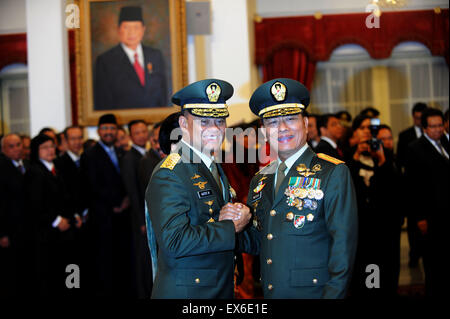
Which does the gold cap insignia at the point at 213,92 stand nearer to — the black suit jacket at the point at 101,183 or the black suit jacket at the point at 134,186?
the black suit jacket at the point at 134,186

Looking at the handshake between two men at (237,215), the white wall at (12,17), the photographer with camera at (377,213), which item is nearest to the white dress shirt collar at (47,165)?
the photographer with camera at (377,213)

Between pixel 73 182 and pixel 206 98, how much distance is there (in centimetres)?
339

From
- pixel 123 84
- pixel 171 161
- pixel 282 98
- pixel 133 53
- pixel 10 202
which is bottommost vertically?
pixel 10 202

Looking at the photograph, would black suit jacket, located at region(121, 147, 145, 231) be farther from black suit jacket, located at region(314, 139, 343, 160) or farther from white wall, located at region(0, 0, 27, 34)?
white wall, located at region(0, 0, 27, 34)

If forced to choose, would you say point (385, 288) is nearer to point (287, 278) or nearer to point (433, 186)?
point (433, 186)

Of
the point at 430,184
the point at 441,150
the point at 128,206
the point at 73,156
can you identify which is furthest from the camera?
the point at 73,156

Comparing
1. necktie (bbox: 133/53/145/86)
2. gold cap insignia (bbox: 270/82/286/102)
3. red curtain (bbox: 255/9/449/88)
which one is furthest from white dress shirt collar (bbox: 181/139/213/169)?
red curtain (bbox: 255/9/449/88)

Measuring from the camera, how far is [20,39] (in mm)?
8633

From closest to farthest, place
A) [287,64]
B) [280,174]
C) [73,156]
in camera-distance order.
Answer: [280,174] → [73,156] → [287,64]

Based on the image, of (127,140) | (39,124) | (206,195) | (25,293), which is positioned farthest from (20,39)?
(206,195)

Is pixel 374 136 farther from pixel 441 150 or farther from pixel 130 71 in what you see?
pixel 130 71

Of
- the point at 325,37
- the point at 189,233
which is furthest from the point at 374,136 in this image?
the point at 325,37

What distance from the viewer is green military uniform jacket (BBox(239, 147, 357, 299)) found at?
76.1 inches

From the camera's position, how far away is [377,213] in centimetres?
432
